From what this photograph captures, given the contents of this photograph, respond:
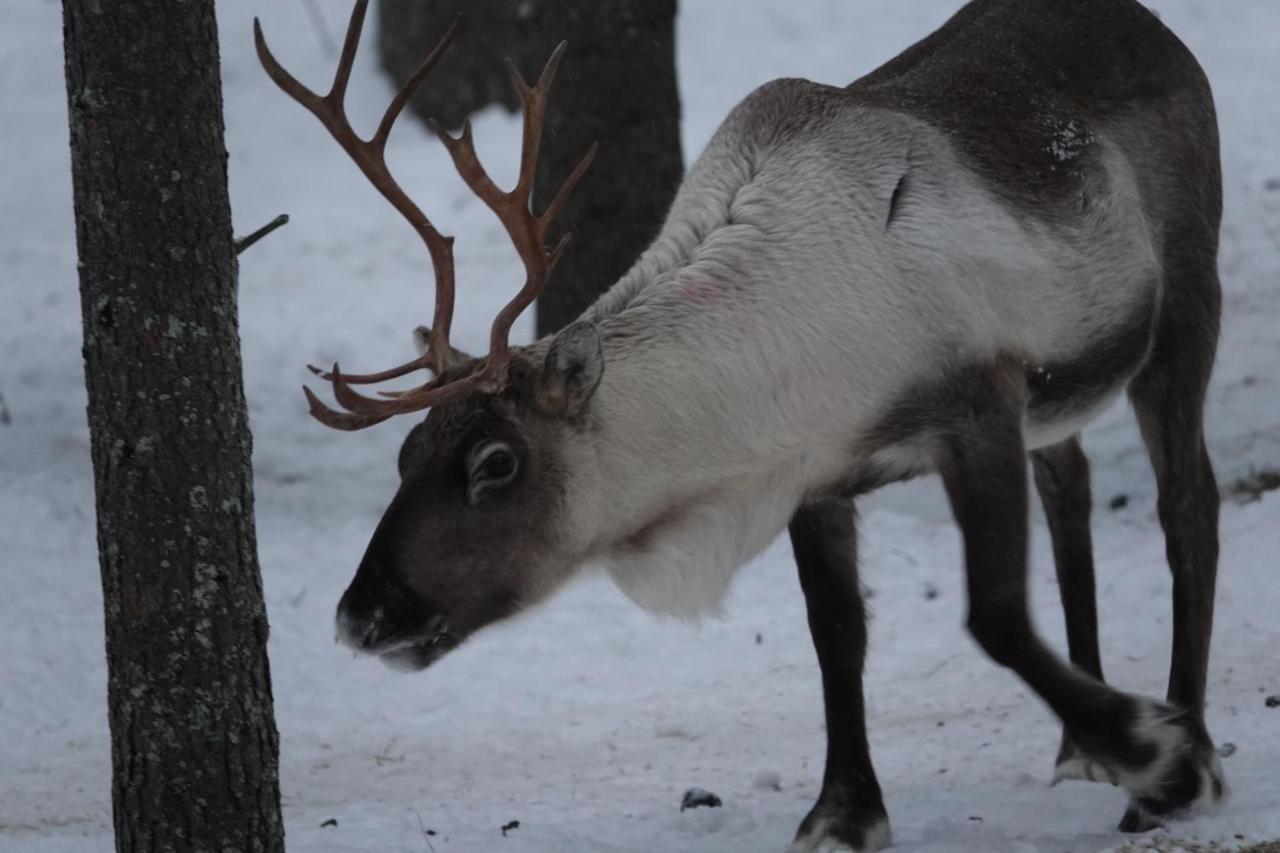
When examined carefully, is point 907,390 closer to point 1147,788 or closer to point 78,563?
point 1147,788

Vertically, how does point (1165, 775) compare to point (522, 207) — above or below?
below

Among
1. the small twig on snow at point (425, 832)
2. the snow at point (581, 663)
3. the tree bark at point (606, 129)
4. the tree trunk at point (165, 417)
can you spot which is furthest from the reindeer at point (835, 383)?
the tree bark at point (606, 129)

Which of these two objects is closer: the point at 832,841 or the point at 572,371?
the point at 572,371

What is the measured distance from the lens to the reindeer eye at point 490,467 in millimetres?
3348

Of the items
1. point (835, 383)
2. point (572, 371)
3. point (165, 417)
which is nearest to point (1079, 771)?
point (835, 383)

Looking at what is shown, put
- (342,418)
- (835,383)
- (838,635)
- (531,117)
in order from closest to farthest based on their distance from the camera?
(342,418) < (531,117) < (835,383) < (838,635)

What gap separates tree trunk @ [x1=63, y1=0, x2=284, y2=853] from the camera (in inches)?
110

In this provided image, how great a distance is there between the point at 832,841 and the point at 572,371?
1222 mm

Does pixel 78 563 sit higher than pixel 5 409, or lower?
lower

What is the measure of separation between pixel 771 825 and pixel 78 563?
3133mm

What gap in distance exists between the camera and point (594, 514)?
3492mm

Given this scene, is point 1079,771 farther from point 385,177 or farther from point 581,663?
point 385,177

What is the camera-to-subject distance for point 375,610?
3271 mm

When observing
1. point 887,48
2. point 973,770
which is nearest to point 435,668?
point 973,770
